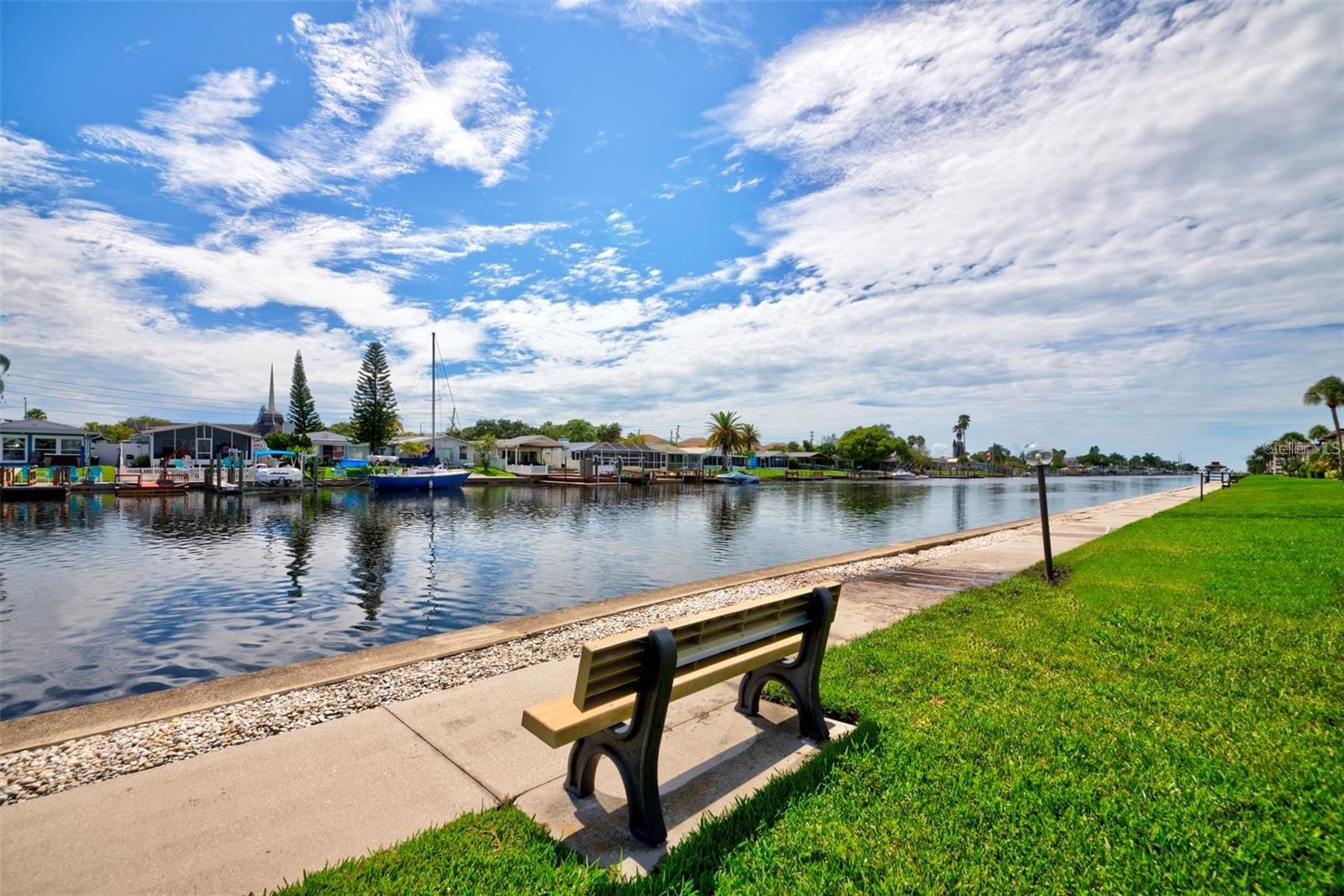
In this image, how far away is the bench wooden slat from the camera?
2.83 meters

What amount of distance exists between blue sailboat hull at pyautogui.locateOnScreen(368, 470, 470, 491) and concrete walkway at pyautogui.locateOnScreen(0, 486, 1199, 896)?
138 feet

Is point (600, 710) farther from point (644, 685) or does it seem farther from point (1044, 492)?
point (1044, 492)

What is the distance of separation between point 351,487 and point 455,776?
1928 inches

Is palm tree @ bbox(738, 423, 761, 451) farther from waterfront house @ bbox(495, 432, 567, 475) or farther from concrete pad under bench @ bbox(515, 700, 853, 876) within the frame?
concrete pad under bench @ bbox(515, 700, 853, 876)

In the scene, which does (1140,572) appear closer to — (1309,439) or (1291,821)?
(1291,821)

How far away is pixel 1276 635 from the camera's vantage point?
577 centimetres

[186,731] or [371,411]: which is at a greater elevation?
[371,411]

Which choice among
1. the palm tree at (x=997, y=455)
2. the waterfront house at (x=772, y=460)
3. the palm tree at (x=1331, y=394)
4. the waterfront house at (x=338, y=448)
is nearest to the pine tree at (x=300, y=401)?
the waterfront house at (x=338, y=448)

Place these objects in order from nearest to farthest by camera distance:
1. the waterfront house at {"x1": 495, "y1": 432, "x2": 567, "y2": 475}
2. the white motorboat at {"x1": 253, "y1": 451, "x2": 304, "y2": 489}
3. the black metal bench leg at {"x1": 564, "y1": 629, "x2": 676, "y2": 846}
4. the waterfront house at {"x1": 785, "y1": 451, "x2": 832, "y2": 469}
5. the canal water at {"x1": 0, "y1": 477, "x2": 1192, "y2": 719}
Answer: the black metal bench leg at {"x1": 564, "y1": 629, "x2": 676, "y2": 846}
the canal water at {"x1": 0, "y1": 477, "x2": 1192, "y2": 719}
the white motorboat at {"x1": 253, "y1": 451, "x2": 304, "y2": 489}
the waterfront house at {"x1": 495, "y1": 432, "x2": 567, "y2": 475}
the waterfront house at {"x1": 785, "y1": 451, "x2": 832, "y2": 469}

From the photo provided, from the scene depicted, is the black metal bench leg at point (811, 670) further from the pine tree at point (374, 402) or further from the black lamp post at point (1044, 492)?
the pine tree at point (374, 402)

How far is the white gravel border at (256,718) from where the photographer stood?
371cm

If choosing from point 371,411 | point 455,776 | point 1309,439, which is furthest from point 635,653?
point 1309,439

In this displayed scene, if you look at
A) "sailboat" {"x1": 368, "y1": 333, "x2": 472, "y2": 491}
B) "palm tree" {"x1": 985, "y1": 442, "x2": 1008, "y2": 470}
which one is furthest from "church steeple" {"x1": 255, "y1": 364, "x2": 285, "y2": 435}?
"palm tree" {"x1": 985, "y1": 442, "x2": 1008, "y2": 470}

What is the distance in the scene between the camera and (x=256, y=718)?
454 cm
